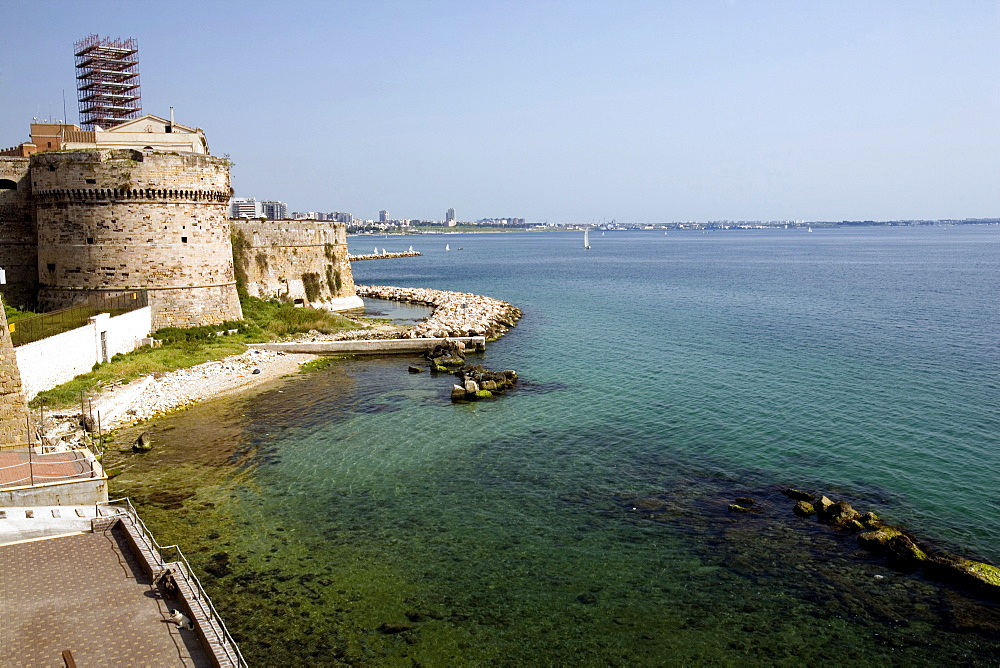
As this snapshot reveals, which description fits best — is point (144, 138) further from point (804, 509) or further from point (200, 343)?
point (804, 509)

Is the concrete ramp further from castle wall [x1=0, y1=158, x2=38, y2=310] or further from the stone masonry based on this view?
the stone masonry

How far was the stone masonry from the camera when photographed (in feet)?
53.6

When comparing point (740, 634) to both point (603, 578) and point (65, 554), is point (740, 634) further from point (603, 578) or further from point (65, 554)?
point (65, 554)

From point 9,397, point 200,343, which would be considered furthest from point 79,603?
point 200,343

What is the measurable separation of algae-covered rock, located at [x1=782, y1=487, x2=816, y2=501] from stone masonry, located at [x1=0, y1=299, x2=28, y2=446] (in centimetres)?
1888

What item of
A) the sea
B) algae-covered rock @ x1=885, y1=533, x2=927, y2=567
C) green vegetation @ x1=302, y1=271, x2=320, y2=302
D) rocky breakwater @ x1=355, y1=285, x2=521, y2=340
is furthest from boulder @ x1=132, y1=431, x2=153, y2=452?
green vegetation @ x1=302, y1=271, x2=320, y2=302

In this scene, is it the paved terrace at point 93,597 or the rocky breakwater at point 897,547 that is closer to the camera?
the paved terrace at point 93,597

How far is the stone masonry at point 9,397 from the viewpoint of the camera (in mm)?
16323

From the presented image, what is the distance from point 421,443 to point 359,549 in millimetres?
7730

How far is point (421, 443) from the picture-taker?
77.5 feet

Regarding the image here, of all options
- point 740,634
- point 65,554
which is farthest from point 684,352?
point 65,554

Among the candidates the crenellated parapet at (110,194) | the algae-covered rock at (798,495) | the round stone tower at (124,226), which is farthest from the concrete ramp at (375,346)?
the algae-covered rock at (798,495)

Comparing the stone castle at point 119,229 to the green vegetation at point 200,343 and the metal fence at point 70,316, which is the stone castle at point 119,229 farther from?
the green vegetation at point 200,343

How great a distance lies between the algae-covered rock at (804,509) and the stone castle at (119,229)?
96.8ft
